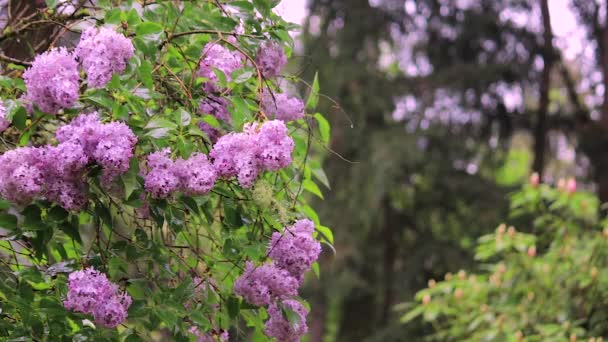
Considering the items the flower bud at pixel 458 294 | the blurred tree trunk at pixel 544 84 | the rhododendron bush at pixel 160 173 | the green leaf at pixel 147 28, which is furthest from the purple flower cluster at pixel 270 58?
the blurred tree trunk at pixel 544 84

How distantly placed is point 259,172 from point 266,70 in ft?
1.67

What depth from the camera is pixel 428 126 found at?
9.88 m

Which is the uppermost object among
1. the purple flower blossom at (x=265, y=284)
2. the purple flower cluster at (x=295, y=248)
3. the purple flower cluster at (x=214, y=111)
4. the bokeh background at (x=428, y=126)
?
the purple flower cluster at (x=214, y=111)

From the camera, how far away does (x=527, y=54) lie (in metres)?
10.2

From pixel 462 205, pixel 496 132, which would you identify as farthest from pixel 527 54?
pixel 462 205

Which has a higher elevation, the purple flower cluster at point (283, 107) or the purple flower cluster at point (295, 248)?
the purple flower cluster at point (283, 107)

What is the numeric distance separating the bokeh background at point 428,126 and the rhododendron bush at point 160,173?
697 centimetres

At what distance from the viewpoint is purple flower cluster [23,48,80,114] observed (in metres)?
1.82

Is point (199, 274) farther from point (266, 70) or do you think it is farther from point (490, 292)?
point (490, 292)

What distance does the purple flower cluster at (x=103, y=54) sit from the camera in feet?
6.19

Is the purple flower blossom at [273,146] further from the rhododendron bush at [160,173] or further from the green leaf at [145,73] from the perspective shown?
the green leaf at [145,73]

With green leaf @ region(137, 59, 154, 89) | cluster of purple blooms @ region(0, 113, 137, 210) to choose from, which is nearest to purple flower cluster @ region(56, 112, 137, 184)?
cluster of purple blooms @ region(0, 113, 137, 210)

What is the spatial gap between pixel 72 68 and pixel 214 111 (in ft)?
1.61

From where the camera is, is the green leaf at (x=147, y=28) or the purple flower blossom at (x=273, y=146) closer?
the purple flower blossom at (x=273, y=146)
